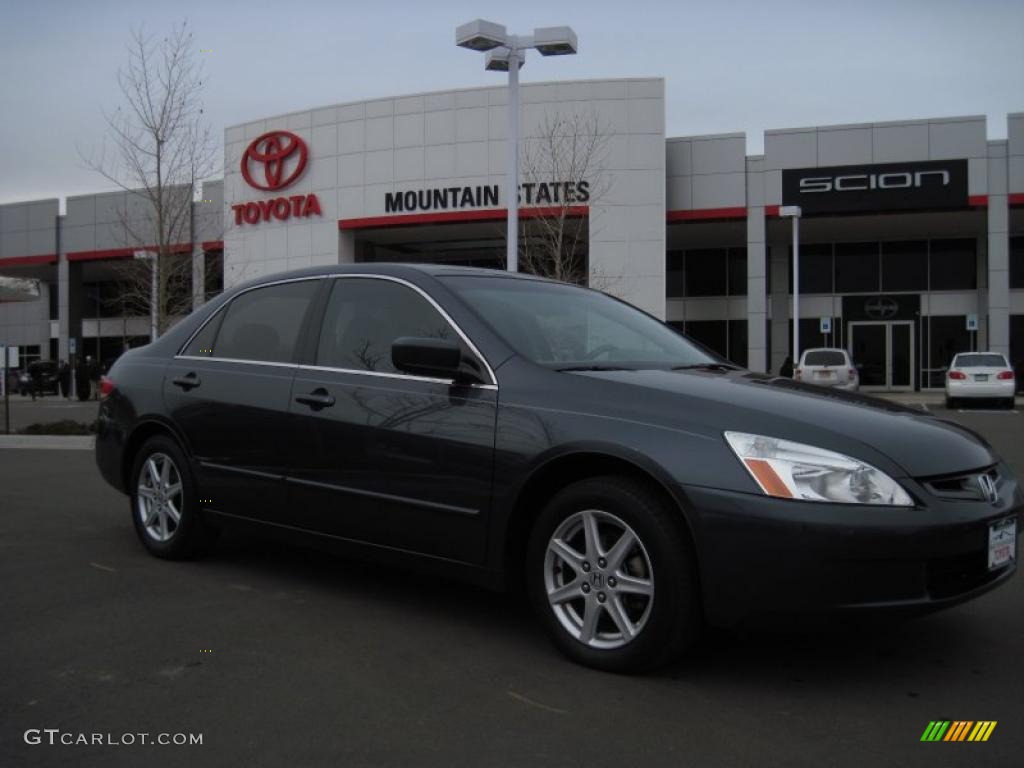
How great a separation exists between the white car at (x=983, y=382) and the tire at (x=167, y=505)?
21.6 meters

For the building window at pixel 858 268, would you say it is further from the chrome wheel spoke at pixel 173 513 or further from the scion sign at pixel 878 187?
the chrome wheel spoke at pixel 173 513

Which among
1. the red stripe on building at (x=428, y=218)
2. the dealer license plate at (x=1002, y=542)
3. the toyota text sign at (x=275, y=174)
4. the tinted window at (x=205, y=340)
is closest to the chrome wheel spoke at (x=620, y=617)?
the dealer license plate at (x=1002, y=542)

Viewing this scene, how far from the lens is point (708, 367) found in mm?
4398

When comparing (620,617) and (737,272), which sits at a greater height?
(737,272)

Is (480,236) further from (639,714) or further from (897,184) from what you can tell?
(639,714)

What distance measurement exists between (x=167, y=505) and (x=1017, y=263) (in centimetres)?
3223

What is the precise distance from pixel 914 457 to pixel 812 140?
25936 mm

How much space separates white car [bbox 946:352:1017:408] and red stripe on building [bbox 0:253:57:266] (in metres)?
32.8

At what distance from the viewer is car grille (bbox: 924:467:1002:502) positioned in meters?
3.27

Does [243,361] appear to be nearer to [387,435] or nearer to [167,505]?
[167,505]

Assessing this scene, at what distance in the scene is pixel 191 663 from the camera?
3682 mm

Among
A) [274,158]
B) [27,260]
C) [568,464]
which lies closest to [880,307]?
[274,158]

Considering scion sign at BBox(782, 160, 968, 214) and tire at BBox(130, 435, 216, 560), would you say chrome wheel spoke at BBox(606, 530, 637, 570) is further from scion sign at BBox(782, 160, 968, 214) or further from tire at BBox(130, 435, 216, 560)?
scion sign at BBox(782, 160, 968, 214)

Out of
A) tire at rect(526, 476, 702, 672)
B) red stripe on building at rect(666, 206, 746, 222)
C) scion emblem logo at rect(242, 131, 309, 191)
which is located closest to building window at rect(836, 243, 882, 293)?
red stripe on building at rect(666, 206, 746, 222)
